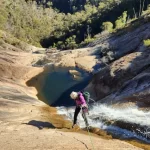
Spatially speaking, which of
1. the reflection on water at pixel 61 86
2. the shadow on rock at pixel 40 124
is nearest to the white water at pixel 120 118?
the shadow on rock at pixel 40 124

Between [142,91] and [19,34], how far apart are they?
135m

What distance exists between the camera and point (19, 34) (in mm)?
153875

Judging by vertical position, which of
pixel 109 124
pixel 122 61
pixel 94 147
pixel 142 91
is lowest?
pixel 94 147

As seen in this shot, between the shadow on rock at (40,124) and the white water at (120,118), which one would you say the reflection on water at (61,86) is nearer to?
the white water at (120,118)

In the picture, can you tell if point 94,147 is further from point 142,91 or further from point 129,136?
point 142,91

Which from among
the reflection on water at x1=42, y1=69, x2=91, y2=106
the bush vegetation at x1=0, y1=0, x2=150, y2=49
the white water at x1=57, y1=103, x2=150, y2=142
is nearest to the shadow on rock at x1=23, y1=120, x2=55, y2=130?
the white water at x1=57, y1=103, x2=150, y2=142

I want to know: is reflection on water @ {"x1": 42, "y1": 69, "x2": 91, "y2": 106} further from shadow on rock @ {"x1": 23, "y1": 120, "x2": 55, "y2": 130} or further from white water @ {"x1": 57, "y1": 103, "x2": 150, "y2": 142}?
shadow on rock @ {"x1": 23, "y1": 120, "x2": 55, "y2": 130}

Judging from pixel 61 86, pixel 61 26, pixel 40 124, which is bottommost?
pixel 40 124

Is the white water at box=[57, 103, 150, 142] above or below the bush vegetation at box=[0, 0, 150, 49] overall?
below

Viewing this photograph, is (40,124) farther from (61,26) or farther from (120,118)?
(61,26)

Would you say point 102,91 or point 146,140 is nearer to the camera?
point 146,140

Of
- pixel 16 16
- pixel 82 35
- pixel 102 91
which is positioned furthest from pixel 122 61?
pixel 16 16

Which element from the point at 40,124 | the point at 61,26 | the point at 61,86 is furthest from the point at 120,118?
the point at 61,26

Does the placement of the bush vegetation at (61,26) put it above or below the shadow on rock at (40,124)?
above
